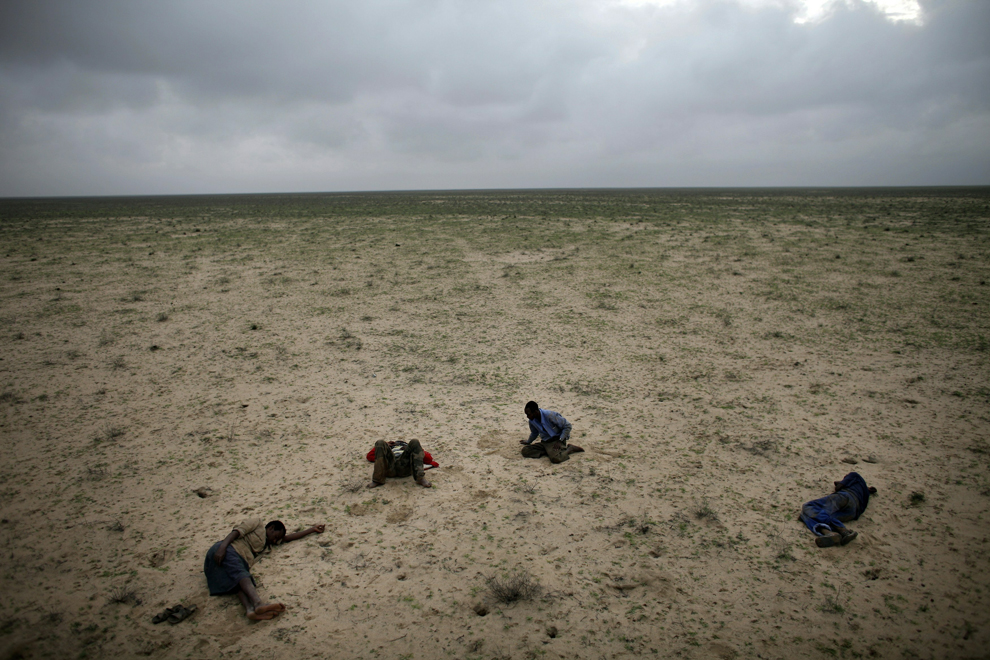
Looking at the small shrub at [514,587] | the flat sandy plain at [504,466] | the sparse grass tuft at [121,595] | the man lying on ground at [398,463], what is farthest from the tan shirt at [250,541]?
the small shrub at [514,587]

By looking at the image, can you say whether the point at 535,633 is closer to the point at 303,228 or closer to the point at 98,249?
the point at 98,249

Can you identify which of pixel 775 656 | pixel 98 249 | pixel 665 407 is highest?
pixel 98 249

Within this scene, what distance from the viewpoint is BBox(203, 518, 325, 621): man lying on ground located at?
450 cm

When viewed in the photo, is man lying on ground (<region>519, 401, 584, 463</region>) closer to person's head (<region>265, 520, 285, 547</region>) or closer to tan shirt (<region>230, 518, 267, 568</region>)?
person's head (<region>265, 520, 285, 547</region>)

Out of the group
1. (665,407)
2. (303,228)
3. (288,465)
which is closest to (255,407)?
(288,465)

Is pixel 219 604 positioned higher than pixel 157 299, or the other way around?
pixel 157 299

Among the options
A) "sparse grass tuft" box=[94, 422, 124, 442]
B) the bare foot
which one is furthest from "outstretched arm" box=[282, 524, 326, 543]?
"sparse grass tuft" box=[94, 422, 124, 442]

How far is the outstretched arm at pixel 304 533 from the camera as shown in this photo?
5375 millimetres

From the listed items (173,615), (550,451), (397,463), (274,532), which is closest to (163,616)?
(173,615)

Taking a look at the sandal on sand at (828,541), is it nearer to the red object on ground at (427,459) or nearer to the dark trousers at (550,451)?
the dark trousers at (550,451)

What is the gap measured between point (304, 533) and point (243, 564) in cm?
74

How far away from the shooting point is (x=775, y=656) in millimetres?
4047

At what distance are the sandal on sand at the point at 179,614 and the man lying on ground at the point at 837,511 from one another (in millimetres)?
6187

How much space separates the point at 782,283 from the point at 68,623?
1787cm
